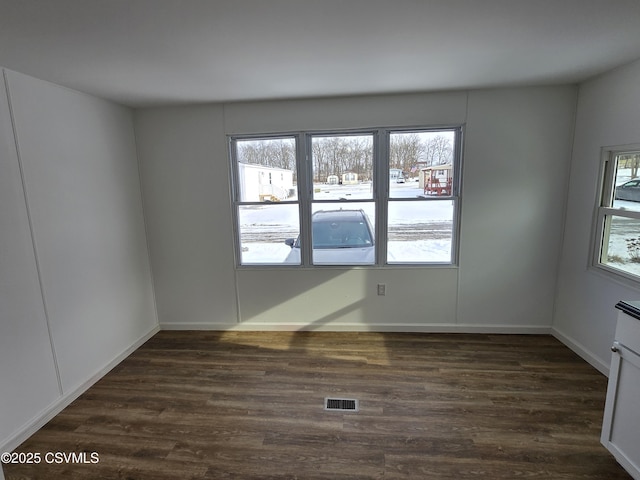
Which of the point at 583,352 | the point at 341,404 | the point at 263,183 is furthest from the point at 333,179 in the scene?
the point at 583,352

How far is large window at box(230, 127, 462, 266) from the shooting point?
3338 millimetres

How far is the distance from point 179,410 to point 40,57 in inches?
101

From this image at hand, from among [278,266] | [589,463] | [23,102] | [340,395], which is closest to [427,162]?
[278,266]

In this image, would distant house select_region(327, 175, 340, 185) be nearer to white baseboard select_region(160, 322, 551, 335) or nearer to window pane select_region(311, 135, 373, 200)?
window pane select_region(311, 135, 373, 200)

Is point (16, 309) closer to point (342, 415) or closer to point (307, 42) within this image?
point (342, 415)

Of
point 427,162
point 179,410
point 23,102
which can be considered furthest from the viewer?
point 427,162

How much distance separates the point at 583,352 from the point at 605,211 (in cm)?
130

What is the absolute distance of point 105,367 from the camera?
9.70 ft

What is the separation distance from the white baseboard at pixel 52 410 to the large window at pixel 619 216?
14.7 ft

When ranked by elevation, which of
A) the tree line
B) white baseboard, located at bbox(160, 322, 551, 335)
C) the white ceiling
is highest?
the white ceiling

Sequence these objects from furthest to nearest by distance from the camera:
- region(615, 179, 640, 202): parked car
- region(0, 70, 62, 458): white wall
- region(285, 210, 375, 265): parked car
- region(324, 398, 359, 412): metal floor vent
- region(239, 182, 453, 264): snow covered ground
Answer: region(285, 210, 375, 265): parked car < region(239, 182, 453, 264): snow covered ground < region(615, 179, 640, 202): parked car < region(324, 398, 359, 412): metal floor vent < region(0, 70, 62, 458): white wall

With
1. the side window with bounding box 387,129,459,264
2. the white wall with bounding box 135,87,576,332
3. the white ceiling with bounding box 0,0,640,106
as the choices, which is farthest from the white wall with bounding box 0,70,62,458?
the side window with bounding box 387,129,459,264

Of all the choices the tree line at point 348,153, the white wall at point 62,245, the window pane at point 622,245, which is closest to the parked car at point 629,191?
the window pane at point 622,245

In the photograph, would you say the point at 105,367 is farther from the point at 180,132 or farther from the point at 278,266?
the point at 180,132
